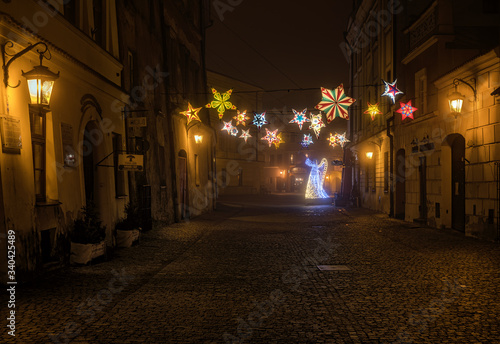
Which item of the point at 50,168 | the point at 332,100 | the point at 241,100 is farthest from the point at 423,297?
the point at 241,100

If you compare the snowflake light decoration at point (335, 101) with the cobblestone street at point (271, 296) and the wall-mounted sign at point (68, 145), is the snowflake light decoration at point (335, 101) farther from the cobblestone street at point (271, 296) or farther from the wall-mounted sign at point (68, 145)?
the wall-mounted sign at point (68, 145)

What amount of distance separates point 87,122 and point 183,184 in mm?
9130

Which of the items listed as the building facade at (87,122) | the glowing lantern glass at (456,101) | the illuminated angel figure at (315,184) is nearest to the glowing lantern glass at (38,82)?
the building facade at (87,122)

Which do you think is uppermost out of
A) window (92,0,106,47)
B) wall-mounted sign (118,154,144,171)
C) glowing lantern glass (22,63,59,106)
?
window (92,0,106,47)

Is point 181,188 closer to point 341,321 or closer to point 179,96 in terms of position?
point 179,96

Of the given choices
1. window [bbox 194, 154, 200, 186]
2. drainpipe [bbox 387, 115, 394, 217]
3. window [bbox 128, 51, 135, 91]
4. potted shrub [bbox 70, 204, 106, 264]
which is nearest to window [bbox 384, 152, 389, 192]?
drainpipe [bbox 387, 115, 394, 217]

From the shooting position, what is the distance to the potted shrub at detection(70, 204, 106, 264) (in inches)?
342

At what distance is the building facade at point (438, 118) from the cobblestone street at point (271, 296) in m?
2.68

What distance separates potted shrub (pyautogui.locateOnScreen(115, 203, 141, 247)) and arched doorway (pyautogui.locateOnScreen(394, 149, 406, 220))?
12.2 m

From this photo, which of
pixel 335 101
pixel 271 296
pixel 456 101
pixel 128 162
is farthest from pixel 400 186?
pixel 271 296

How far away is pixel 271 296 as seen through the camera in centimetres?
630

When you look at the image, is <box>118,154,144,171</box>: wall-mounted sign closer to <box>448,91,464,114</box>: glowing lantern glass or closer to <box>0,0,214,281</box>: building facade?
<box>0,0,214,281</box>: building facade

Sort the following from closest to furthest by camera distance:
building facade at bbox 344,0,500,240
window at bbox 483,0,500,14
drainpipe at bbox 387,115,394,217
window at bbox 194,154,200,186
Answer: building facade at bbox 344,0,500,240, window at bbox 483,0,500,14, drainpipe at bbox 387,115,394,217, window at bbox 194,154,200,186

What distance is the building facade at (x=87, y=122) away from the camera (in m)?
7.16
